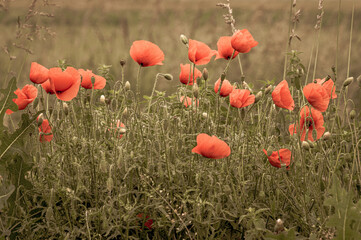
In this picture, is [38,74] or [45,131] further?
[45,131]

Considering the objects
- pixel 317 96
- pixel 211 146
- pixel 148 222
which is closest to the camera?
pixel 211 146

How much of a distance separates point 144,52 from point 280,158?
1.78ft

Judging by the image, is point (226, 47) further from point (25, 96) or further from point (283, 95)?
point (25, 96)

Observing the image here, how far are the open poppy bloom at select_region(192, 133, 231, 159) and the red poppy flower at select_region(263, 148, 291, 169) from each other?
203 mm

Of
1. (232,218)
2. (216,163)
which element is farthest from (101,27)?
(232,218)

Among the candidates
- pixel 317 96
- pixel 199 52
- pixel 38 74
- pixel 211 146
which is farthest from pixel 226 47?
pixel 38 74

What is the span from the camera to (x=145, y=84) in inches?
122

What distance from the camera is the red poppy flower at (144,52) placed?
59.9 inches

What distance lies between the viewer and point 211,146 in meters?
1.20

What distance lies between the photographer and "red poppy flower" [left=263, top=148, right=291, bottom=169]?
1352mm

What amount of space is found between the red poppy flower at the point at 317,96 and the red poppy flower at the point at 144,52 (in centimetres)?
50

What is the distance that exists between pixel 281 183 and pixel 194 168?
33cm

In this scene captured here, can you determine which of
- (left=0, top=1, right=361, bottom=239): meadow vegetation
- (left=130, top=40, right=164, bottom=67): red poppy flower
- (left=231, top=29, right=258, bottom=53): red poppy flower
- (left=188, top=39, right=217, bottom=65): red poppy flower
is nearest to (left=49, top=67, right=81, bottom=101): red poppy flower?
(left=0, top=1, right=361, bottom=239): meadow vegetation

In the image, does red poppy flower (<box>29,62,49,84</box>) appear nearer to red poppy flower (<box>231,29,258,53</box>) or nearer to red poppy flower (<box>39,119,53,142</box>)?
red poppy flower (<box>39,119,53,142</box>)
